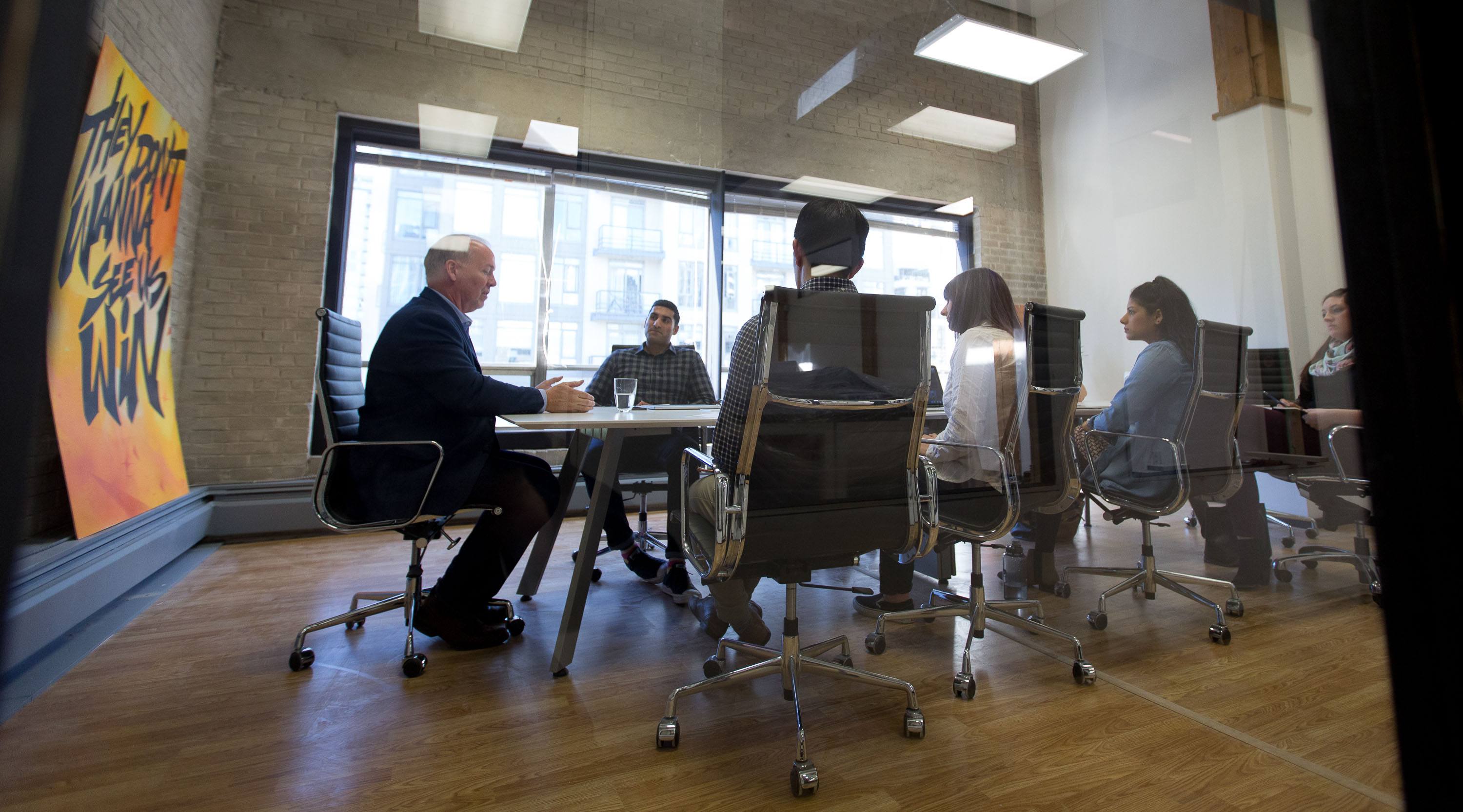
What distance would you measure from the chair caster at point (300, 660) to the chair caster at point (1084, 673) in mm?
2254

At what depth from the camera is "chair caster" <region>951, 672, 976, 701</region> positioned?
161 cm

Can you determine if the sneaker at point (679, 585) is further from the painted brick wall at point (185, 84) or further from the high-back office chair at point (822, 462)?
the painted brick wall at point (185, 84)

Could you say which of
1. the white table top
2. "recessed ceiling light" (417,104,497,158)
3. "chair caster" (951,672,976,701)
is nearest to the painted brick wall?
"recessed ceiling light" (417,104,497,158)

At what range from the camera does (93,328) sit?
197 cm

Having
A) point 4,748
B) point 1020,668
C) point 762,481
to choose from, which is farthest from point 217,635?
point 1020,668

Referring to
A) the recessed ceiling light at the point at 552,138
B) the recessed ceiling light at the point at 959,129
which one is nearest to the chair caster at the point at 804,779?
the recessed ceiling light at the point at 959,129

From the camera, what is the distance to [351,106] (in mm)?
3715

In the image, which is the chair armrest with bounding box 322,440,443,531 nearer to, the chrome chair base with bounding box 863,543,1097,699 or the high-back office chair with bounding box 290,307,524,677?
the high-back office chair with bounding box 290,307,524,677

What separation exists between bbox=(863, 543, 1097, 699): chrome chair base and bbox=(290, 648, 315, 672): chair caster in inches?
68.3

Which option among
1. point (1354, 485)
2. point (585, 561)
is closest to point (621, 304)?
point (585, 561)

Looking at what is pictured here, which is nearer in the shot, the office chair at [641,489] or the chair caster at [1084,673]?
the chair caster at [1084,673]

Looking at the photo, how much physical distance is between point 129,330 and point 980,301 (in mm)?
3409

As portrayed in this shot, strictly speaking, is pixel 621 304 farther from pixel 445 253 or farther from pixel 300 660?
pixel 300 660

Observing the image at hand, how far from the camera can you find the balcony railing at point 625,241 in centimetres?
280
